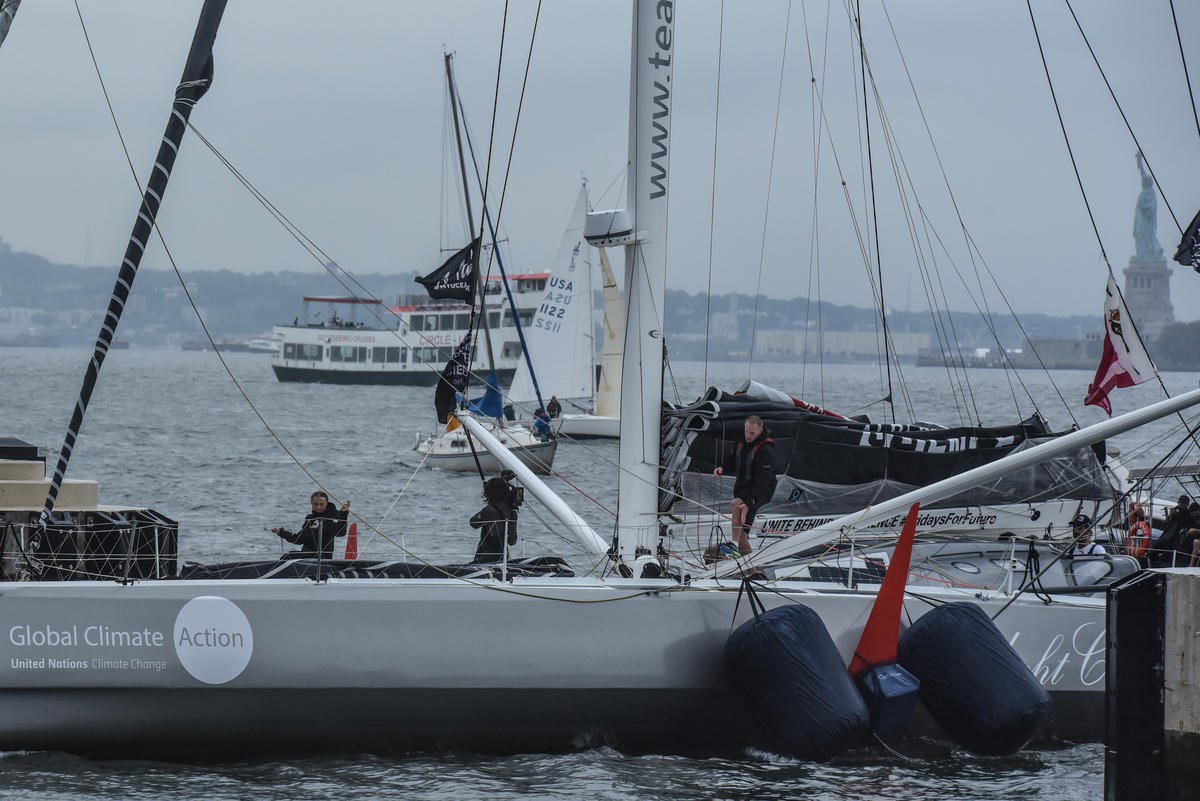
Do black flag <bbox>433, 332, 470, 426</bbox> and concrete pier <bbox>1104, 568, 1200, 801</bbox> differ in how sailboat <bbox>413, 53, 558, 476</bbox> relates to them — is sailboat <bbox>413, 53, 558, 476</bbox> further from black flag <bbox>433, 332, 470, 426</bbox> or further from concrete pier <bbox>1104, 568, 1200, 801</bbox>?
concrete pier <bbox>1104, 568, 1200, 801</bbox>

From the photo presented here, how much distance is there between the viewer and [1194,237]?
10242 millimetres

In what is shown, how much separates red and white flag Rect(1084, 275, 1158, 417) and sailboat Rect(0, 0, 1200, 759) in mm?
2924

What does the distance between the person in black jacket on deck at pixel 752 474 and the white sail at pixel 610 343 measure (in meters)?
30.2

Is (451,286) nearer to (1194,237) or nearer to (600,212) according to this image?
(600,212)

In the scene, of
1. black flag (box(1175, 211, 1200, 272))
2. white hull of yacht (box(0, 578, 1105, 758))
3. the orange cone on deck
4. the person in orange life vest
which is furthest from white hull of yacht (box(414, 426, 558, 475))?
the orange cone on deck

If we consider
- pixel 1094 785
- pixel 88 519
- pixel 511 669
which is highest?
pixel 88 519

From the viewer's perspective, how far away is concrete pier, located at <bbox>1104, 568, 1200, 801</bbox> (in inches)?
279

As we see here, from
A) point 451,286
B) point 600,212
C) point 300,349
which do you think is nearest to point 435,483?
point 451,286

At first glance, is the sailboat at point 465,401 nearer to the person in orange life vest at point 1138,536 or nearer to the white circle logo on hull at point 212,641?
the white circle logo on hull at point 212,641

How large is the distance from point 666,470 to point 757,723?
2.28 metres

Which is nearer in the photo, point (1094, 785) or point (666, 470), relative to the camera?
point (1094, 785)

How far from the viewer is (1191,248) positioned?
10297mm

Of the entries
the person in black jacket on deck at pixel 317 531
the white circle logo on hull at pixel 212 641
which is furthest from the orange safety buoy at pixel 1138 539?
the white circle logo on hull at pixel 212 641

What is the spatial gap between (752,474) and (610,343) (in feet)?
105
